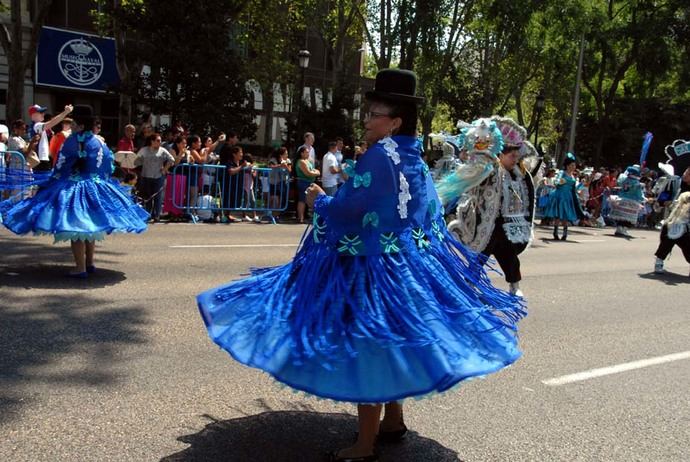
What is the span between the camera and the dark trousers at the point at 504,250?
649cm

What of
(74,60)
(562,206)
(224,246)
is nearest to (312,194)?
(224,246)

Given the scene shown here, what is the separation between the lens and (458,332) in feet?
10.8

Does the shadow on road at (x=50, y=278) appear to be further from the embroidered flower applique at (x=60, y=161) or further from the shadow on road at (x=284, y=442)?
the shadow on road at (x=284, y=442)

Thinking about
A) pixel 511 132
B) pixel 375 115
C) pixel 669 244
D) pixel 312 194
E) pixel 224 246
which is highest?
pixel 511 132

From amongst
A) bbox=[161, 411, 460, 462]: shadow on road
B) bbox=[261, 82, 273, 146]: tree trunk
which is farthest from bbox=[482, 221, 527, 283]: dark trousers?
bbox=[261, 82, 273, 146]: tree trunk

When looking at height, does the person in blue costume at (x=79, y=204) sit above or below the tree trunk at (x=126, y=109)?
below

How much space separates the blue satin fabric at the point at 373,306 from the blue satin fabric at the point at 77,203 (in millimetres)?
3974

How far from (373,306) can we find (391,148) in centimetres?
81

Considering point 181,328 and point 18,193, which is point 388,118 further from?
point 18,193

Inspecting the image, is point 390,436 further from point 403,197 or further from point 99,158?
point 99,158

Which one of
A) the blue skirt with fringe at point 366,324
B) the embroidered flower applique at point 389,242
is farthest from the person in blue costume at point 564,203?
the embroidered flower applique at point 389,242

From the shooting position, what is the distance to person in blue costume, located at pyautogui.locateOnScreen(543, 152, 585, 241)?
15672 millimetres

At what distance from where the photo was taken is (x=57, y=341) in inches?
Result: 203

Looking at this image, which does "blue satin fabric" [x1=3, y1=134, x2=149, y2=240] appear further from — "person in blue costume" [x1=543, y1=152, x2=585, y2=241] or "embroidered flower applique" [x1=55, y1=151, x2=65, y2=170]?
"person in blue costume" [x1=543, y1=152, x2=585, y2=241]
